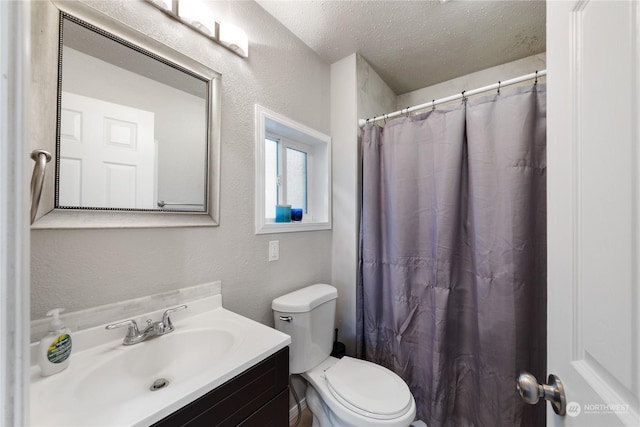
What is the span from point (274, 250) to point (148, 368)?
2.34 feet

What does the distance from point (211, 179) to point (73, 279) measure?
0.57 meters

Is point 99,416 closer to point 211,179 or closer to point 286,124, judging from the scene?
point 211,179

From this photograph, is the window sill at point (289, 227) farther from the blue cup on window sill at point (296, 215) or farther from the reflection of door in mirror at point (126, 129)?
the reflection of door in mirror at point (126, 129)

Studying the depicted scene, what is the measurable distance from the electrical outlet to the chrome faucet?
1.76 ft

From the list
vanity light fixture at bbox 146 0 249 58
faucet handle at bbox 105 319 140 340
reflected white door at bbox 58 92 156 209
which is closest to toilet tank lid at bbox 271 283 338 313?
faucet handle at bbox 105 319 140 340

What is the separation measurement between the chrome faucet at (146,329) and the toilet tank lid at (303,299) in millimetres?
501

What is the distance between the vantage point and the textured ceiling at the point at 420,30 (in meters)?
1.35

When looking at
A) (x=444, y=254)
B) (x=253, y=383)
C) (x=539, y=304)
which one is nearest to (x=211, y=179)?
(x=253, y=383)

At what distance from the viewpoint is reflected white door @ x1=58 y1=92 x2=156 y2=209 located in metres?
0.78

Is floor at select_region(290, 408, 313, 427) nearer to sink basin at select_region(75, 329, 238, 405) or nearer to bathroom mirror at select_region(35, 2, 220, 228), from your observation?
sink basin at select_region(75, 329, 238, 405)

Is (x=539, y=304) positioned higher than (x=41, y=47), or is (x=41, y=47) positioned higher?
(x=41, y=47)

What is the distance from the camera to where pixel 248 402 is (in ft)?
2.49

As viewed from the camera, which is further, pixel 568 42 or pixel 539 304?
pixel 539 304

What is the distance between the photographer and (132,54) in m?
0.91
